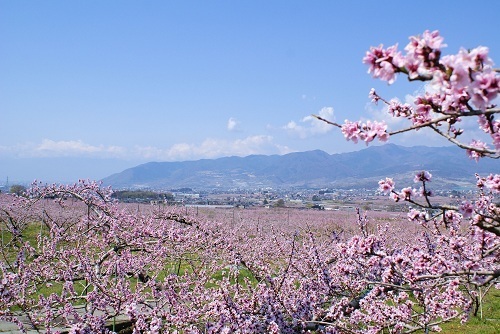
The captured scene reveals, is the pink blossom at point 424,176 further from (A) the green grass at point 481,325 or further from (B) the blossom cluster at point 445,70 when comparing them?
(A) the green grass at point 481,325

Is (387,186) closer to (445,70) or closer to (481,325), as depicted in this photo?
(445,70)

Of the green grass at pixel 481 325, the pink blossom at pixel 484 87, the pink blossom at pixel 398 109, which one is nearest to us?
the pink blossom at pixel 484 87

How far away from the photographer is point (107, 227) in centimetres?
1009

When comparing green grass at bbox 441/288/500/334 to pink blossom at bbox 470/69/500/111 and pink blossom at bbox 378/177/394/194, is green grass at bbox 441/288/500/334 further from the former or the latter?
pink blossom at bbox 470/69/500/111

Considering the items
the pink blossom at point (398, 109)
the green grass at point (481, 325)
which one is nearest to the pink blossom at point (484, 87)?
the pink blossom at point (398, 109)

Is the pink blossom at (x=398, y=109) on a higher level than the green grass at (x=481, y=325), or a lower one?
higher

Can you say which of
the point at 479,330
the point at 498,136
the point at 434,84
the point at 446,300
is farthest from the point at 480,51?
the point at 479,330

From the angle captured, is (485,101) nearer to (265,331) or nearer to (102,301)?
(265,331)

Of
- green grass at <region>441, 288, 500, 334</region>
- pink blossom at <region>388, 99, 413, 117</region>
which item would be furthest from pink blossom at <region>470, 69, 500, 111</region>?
green grass at <region>441, 288, 500, 334</region>

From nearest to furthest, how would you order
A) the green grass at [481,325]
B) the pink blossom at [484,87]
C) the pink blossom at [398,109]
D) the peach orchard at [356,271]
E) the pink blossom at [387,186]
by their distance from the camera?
the pink blossom at [484,87] → the peach orchard at [356,271] → the pink blossom at [387,186] → the pink blossom at [398,109] → the green grass at [481,325]

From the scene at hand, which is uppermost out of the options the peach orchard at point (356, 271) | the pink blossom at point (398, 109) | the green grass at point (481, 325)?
the pink blossom at point (398, 109)

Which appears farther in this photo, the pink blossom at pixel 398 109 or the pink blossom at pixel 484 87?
the pink blossom at pixel 398 109

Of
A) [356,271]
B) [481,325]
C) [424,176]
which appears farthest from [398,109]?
[481,325]

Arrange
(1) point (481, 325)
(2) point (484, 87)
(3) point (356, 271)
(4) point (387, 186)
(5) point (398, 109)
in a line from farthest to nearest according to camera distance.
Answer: (1) point (481, 325)
(3) point (356, 271)
(5) point (398, 109)
(4) point (387, 186)
(2) point (484, 87)
